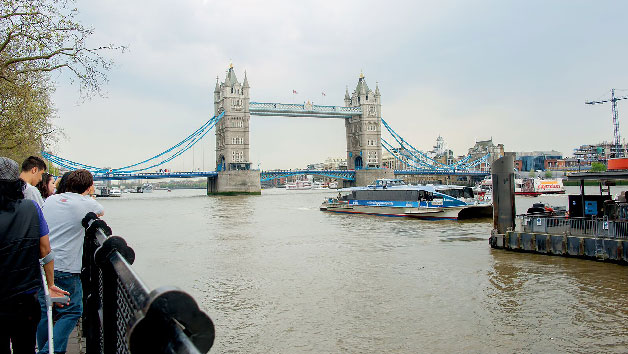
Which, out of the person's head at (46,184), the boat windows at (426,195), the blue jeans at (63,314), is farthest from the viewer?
the boat windows at (426,195)

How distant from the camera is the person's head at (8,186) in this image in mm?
2666

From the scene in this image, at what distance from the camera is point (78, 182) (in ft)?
13.0

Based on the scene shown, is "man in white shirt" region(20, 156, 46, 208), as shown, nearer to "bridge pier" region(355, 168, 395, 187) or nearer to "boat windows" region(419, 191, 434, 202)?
"boat windows" region(419, 191, 434, 202)

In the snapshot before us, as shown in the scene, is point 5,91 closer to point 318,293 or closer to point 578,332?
point 318,293

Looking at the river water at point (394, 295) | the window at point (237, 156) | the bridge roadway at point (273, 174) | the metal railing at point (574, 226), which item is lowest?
the river water at point (394, 295)

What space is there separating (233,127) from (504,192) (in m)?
68.5

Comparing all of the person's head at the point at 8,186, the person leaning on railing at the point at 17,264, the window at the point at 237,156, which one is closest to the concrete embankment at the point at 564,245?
the person leaning on railing at the point at 17,264

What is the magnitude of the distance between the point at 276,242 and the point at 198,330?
18074 millimetres

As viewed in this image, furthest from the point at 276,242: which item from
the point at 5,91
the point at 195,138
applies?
the point at 195,138

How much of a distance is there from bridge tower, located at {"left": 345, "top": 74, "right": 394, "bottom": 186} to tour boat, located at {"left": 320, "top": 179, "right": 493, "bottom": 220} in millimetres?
56926

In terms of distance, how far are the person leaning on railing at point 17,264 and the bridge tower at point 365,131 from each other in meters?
86.5

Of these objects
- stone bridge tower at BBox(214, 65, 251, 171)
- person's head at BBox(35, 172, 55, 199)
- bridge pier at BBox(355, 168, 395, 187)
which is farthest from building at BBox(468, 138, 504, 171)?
person's head at BBox(35, 172, 55, 199)

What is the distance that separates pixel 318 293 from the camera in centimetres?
1045

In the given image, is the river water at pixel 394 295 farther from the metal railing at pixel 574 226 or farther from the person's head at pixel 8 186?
the person's head at pixel 8 186
